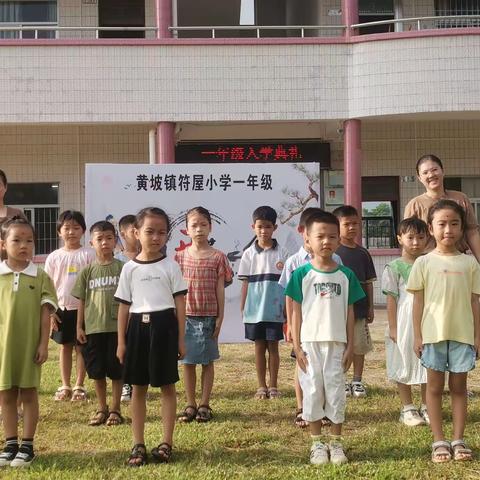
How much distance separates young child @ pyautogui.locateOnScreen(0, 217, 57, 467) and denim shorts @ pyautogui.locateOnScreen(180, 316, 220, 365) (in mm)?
1124

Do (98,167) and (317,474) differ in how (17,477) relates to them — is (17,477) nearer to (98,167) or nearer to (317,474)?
(317,474)

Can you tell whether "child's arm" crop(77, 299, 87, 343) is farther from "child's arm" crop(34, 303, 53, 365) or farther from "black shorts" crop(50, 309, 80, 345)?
"child's arm" crop(34, 303, 53, 365)

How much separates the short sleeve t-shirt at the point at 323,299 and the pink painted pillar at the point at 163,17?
301 inches

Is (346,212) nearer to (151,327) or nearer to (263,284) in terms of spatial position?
(263,284)

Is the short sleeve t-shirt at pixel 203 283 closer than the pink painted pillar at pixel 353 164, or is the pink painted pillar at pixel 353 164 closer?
the short sleeve t-shirt at pixel 203 283

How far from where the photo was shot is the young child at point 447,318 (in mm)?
3459

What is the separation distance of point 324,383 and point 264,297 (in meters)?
1.53

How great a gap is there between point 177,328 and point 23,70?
7.86 metres

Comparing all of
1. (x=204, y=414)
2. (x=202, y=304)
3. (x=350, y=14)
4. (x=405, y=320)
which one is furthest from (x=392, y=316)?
(x=350, y=14)

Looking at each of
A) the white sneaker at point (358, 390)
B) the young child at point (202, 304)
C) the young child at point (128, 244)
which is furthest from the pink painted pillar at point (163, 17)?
the white sneaker at point (358, 390)

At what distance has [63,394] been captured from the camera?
5051mm

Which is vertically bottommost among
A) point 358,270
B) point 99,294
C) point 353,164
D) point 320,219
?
point 99,294

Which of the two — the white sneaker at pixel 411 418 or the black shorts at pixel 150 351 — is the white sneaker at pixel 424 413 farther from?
the black shorts at pixel 150 351

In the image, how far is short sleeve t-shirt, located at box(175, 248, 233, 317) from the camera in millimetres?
4504
